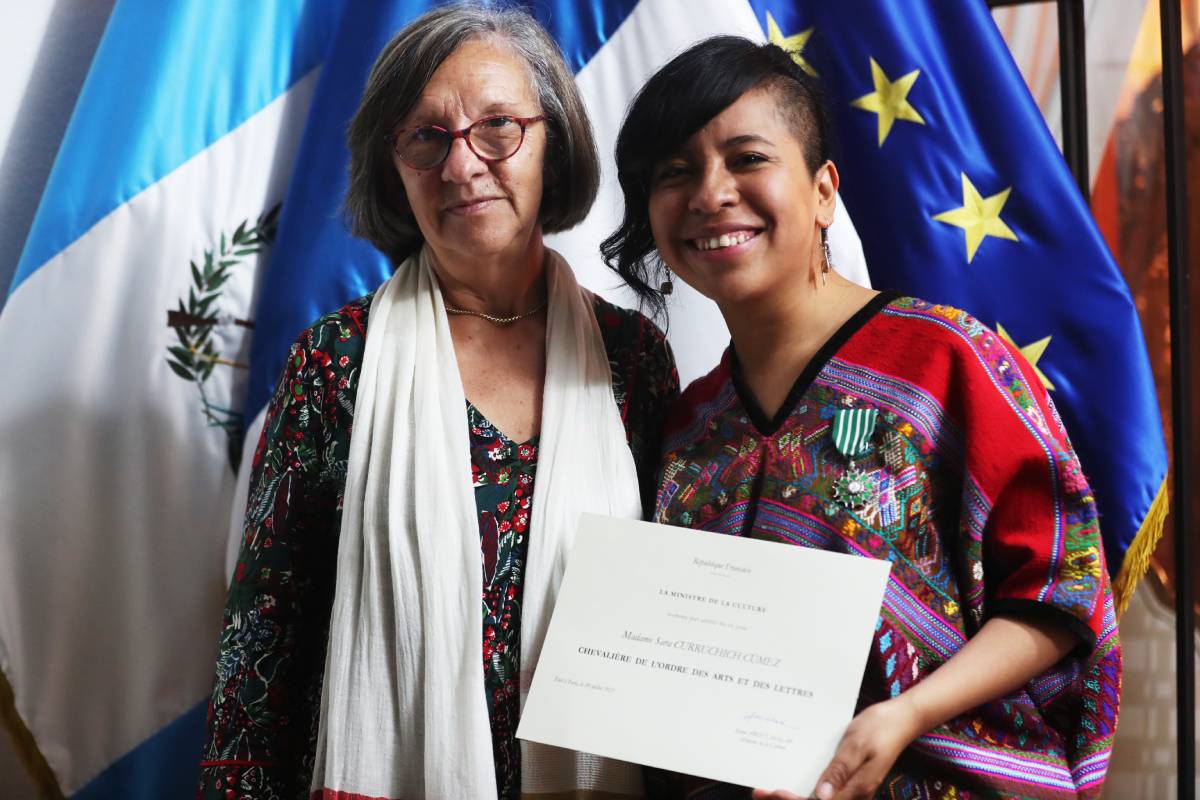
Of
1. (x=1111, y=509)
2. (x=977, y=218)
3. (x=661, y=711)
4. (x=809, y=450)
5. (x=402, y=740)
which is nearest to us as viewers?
(x=661, y=711)

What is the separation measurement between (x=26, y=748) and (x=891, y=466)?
1.62m

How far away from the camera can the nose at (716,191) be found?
112 cm

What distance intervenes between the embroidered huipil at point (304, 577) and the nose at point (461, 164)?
25cm

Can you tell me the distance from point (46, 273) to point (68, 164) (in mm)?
203

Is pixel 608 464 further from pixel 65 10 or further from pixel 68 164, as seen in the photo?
pixel 65 10

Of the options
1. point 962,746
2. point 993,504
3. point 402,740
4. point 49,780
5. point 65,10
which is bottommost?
point 49,780

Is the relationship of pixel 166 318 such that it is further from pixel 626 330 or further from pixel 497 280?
pixel 626 330

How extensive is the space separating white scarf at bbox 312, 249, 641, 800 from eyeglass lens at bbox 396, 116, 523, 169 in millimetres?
249

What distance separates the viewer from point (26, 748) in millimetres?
1791

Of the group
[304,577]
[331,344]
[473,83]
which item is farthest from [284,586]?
[473,83]

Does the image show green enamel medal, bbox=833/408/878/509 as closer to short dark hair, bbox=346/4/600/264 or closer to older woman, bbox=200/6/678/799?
older woman, bbox=200/6/678/799

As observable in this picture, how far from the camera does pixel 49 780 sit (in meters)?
1.81

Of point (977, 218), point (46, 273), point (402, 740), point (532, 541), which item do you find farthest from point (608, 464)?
point (46, 273)

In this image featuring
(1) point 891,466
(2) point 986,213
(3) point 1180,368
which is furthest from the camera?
(2) point 986,213
